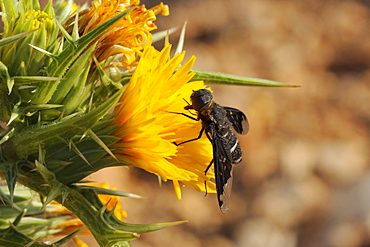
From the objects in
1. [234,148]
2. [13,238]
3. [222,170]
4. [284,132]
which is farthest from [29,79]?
[284,132]

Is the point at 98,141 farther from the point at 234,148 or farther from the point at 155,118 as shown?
the point at 234,148

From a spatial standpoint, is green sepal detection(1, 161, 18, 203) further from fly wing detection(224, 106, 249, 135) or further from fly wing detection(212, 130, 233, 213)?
fly wing detection(224, 106, 249, 135)

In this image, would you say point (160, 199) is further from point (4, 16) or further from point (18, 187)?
point (4, 16)

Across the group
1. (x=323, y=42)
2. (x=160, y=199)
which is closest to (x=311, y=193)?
(x=160, y=199)

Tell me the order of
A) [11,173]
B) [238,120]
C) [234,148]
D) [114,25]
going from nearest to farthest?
1. [11,173]
2. [114,25]
3. [234,148]
4. [238,120]

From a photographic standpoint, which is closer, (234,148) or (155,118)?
(155,118)

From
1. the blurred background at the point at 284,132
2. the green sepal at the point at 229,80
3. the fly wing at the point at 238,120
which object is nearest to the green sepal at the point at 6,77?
the green sepal at the point at 229,80

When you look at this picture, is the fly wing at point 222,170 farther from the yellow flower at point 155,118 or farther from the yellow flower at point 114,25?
the yellow flower at point 114,25
